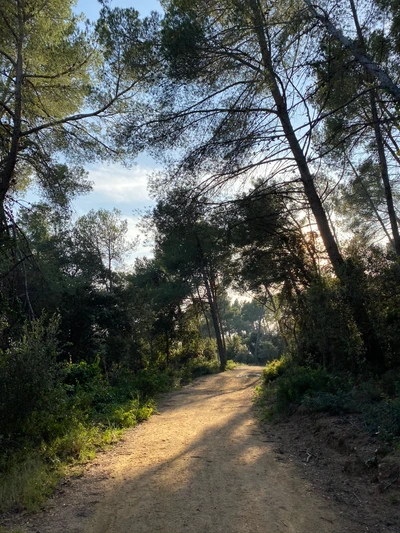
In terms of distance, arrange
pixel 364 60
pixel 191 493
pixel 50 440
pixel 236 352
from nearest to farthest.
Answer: pixel 191 493
pixel 50 440
pixel 364 60
pixel 236 352

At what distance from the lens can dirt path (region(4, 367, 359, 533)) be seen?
3662 millimetres

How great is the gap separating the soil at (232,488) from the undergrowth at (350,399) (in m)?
0.33

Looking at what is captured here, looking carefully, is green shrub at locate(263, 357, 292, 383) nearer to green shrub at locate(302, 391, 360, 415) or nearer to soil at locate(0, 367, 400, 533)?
green shrub at locate(302, 391, 360, 415)

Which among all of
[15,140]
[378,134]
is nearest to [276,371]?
[378,134]

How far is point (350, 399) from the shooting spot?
7.05m

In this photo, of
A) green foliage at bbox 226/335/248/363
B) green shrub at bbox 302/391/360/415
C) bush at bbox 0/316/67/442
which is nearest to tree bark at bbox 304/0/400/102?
green shrub at bbox 302/391/360/415

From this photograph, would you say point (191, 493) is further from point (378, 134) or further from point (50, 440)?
point (378, 134)

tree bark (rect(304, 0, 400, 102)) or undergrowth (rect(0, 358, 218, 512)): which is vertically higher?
tree bark (rect(304, 0, 400, 102))

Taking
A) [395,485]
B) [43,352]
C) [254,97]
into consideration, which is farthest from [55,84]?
[395,485]

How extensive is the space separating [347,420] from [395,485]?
2.08m

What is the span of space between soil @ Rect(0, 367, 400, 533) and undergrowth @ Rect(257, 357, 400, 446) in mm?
328

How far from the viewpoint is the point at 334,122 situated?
10.7 meters

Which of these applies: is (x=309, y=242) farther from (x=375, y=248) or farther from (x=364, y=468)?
(x=364, y=468)

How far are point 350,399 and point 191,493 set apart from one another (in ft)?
12.7
